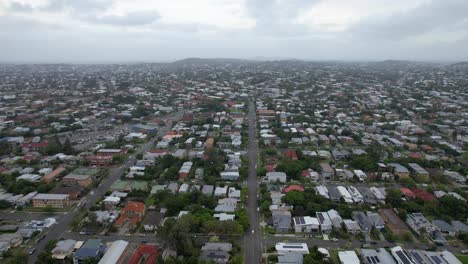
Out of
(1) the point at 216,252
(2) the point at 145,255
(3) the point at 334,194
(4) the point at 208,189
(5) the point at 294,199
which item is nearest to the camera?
(1) the point at 216,252

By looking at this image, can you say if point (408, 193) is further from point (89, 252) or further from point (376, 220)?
point (89, 252)

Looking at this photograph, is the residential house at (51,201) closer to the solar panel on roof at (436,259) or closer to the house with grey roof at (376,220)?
the house with grey roof at (376,220)

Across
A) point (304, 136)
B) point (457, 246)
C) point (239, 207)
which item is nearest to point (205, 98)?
point (304, 136)

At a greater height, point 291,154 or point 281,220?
point 291,154

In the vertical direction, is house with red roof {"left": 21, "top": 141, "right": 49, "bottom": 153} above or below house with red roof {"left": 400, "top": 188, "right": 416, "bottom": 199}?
above

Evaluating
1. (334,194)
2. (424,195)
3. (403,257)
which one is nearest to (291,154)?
(334,194)

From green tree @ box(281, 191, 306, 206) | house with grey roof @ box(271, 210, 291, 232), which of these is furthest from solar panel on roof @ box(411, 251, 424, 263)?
green tree @ box(281, 191, 306, 206)

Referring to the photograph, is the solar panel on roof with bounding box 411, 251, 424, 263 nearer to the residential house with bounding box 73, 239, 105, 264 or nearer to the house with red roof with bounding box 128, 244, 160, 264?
the house with red roof with bounding box 128, 244, 160, 264

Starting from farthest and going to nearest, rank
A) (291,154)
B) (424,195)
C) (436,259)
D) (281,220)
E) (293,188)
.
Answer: (291,154), (293,188), (424,195), (281,220), (436,259)

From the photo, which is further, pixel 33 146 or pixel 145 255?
pixel 33 146
